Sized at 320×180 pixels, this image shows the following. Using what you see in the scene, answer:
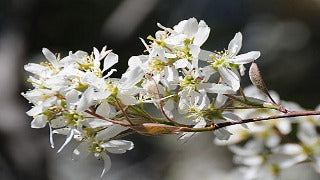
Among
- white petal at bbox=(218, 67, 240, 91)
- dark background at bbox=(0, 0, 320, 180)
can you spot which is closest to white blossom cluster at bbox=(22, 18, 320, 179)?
white petal at bbox=(218, 67, 240, 91)

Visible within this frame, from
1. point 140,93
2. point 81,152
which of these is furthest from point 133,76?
point 81,152

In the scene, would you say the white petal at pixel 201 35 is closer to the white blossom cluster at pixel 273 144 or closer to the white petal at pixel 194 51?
the white petal at pixel 194 51

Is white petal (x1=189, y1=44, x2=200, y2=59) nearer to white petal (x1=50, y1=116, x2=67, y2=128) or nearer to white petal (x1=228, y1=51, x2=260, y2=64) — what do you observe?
white petal (x1=228, y1=51, x2=260, y2=64)

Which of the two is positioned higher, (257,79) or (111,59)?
(111,59)

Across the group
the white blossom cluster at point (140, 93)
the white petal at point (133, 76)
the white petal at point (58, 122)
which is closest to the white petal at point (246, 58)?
the white blossom cluster at point (140, 93)

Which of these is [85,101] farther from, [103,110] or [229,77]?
[229,77]

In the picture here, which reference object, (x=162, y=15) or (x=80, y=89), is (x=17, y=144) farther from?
(x=80, y=89)

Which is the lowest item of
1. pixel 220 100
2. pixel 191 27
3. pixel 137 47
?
pixel 137 47
